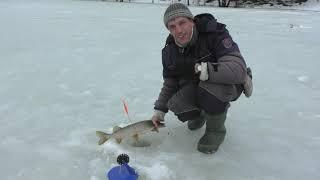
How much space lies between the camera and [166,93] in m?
3.36

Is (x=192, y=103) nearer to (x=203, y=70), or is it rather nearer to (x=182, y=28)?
(x=203, y=70)

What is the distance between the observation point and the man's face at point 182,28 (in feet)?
9.73

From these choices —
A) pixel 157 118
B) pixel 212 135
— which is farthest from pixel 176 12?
pixel 212 135

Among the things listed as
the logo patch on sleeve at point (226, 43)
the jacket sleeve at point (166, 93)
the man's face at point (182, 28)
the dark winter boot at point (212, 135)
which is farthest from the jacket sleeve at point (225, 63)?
the jacket sleeve at point (166, 93)

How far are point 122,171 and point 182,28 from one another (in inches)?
37.9

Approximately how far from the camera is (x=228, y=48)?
2.98 meters

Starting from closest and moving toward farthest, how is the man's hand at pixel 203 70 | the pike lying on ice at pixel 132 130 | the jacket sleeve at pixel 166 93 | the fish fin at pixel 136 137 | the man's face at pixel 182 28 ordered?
1. the man's hand at pixel 203 70
2. the man's face at pixel 182 28
3. the pike lying on ice at pixel 132 130
4. the fish fin at pixel 136 137
5. the jacket sleeve at pixel 166 93

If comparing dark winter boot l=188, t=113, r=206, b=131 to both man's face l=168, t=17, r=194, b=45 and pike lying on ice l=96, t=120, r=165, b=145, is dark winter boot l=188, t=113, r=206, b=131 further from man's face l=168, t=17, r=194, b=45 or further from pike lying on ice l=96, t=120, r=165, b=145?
man's face l=168, t=17, r=194, b=45

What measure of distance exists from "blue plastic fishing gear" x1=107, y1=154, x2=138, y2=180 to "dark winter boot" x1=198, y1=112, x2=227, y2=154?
614 mm

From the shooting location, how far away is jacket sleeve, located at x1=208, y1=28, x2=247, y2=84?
114 inches

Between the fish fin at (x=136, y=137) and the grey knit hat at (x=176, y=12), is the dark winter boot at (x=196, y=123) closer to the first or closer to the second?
the fish fin at (x=136, y=137)

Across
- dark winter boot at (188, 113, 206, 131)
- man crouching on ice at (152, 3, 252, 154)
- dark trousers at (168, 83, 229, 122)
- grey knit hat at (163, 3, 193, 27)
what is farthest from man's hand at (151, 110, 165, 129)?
grey knit hat at (163, 3, 193, 27)

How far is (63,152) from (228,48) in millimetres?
1324

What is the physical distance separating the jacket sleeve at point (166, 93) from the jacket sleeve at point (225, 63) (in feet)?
1.38
